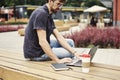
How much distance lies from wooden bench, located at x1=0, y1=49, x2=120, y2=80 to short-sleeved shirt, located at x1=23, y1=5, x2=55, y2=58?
22cm

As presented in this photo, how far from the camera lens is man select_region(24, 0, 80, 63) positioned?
4.72 m

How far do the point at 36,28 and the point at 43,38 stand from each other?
17 cm

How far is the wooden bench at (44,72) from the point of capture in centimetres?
375

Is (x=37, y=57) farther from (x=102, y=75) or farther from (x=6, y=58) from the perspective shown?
(x=102, y=75)

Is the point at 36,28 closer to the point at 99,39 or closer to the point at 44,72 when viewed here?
the point at 44,72

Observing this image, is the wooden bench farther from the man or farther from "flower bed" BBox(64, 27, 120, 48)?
"flower bed" BBox(64, 27, 120, 48)

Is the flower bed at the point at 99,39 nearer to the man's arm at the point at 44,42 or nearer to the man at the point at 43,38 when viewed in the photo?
the man at the point at 43,38

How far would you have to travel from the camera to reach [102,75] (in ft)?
12.5

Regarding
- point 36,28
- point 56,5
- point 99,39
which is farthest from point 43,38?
point 99,39

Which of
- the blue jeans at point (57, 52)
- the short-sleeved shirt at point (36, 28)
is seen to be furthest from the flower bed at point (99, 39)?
the short-sleeved shirt at point (36, 28)

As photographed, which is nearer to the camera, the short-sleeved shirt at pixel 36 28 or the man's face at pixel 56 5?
the man's face at pixel 56 5

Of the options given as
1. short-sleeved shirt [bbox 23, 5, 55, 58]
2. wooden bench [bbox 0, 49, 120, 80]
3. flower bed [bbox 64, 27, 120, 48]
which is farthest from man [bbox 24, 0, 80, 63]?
flower bed [bbox 64, 27, 120, 48]

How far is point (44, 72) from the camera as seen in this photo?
406 centimetres

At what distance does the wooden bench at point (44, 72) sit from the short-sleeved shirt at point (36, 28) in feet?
0.71
